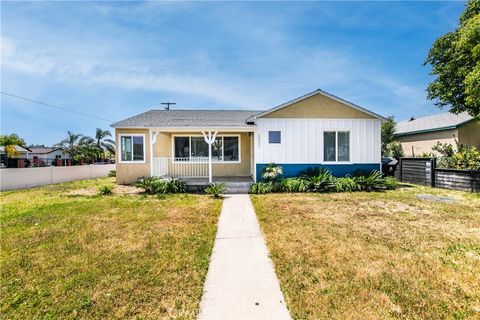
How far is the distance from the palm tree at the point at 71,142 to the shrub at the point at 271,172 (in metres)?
33.4

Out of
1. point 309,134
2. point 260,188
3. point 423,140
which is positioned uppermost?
point 423,140

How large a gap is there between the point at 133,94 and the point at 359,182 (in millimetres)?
24170

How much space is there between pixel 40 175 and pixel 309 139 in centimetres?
1564

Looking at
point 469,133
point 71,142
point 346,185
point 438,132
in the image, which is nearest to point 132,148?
point 346,185

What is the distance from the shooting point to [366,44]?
15.0 meters

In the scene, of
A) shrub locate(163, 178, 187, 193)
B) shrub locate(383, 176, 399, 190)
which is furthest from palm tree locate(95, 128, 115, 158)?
shrub locate(383, 176, 399, 190)

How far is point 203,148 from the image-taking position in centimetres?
1428

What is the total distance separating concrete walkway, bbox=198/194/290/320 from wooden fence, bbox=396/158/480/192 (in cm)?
1063

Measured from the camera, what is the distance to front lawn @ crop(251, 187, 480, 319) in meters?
2.86

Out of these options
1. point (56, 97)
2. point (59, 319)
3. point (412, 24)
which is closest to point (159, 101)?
point (56, 97)

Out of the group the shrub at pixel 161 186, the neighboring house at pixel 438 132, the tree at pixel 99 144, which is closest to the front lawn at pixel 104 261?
the shrub at pixel 161 186

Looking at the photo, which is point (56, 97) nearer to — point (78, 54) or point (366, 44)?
point (78, 54)

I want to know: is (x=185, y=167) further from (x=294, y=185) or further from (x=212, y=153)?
(x=294, y=185)

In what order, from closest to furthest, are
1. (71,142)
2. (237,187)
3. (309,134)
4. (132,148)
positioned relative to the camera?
(237,187) → (309,134) → (132,148) → (71,142)
